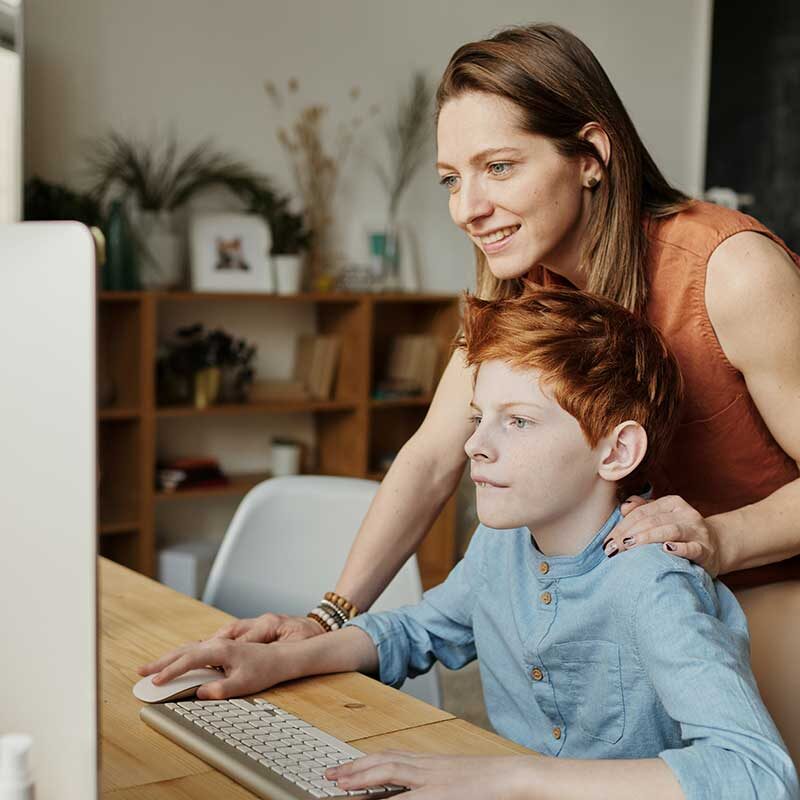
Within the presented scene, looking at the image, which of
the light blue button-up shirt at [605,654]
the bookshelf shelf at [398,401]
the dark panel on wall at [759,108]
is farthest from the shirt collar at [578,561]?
the dark panel on wall at [759,108]

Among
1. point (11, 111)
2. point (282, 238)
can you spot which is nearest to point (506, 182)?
point (11, 111)

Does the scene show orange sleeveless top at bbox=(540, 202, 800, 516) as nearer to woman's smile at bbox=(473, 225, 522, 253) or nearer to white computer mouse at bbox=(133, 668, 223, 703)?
woman's smile at bbox=(473, 225, 522, 253)

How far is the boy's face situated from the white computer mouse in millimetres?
350

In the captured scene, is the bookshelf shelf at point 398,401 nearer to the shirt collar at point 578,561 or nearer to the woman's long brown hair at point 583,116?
the woman's long brown hair at point 583,116

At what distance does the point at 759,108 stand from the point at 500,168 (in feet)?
13.1

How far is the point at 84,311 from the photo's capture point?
2.15ft

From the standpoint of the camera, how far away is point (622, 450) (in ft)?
4.14

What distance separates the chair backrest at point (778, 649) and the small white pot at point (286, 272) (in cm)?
292

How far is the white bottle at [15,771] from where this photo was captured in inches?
25.9

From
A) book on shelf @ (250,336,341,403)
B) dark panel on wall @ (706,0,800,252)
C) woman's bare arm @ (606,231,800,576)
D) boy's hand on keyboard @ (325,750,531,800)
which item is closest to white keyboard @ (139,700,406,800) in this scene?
boy's hand on keyboard @ (325,750,531,800)

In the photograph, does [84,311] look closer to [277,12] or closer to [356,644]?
[356,644]

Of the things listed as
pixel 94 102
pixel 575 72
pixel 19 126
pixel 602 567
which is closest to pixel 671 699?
pixel 602 567

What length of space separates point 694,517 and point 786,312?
1.00 feet

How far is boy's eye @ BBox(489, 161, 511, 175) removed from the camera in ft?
4.74
